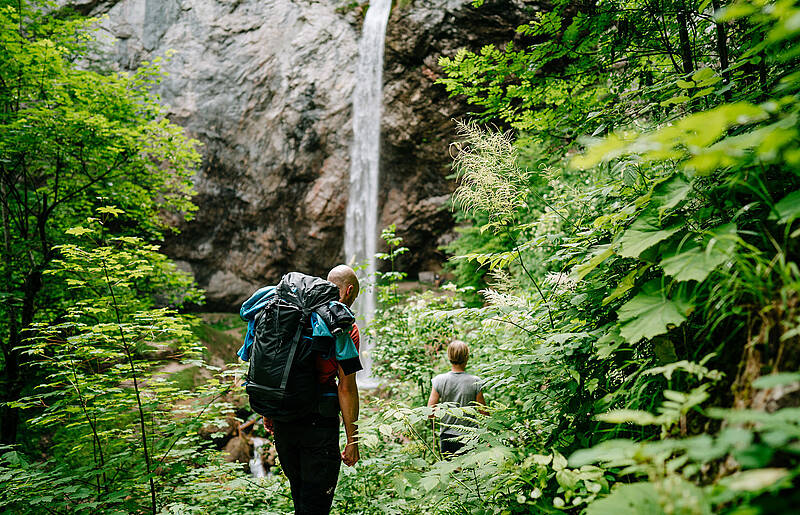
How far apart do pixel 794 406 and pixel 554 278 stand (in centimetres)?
127

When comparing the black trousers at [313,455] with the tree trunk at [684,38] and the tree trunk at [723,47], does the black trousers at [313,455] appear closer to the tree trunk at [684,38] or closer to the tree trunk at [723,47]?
the tree trunk at [723,47]

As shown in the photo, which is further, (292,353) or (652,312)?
(292,353)

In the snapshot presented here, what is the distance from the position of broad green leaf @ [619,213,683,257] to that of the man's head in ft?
5.19

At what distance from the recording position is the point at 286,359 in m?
1.99

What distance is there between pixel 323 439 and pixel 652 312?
1712 millimetres

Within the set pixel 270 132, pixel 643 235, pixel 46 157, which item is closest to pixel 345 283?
pixel 643 235

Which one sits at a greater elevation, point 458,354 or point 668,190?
point 668,190

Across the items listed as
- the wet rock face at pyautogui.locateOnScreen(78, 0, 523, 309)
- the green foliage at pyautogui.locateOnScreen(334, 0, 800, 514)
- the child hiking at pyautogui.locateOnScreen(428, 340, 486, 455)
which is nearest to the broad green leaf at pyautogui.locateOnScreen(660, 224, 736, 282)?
the green foliage at pyautogui.locateOnScreen(334, 0, 800, 514)

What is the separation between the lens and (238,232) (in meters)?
13.0

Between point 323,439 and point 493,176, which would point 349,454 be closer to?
point 323,439

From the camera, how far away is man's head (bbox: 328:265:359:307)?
2.43 metres

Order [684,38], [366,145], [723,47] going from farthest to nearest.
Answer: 1. [366,145]
2. [684,38]
3. [723,47]

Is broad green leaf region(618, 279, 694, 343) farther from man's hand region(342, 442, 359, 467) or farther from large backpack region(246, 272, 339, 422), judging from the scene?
man's hand region(342, 442, 359, 467)

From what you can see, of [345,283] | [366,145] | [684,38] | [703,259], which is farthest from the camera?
[366,145]
